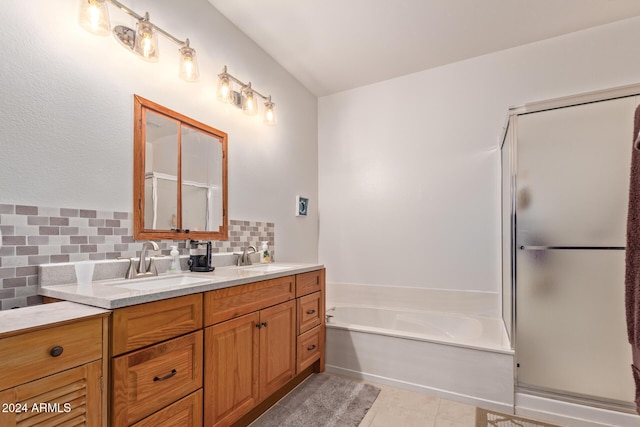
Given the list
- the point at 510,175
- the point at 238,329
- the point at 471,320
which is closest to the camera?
the point at 238,329

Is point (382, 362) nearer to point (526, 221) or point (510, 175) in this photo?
point (526, 221)

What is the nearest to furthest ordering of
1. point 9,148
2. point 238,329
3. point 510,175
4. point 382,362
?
point 9,148
point 238,329
point 510,175
point 382,362

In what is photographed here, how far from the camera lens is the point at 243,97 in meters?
2.27

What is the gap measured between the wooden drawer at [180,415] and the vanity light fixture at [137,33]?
1597mm

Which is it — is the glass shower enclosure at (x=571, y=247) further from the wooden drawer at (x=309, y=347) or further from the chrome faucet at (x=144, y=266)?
the chrome faucet at (x=144, y=266)

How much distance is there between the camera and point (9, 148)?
3.91 feet

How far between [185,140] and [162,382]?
1.33 metres

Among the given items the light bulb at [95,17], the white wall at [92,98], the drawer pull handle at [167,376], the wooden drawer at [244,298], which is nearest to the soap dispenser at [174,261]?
the white wall at [92,98]

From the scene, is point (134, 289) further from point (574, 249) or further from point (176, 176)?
point (574, 249)

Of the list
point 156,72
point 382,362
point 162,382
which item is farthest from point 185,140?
point 382,362

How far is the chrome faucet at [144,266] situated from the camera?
1514 mm

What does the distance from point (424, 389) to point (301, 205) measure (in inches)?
70.9

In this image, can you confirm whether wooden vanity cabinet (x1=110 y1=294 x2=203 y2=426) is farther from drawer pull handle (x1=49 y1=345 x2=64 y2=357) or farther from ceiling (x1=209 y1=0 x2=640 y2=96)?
ceiling (x1=209 y1=0 x2=640 y2=96)

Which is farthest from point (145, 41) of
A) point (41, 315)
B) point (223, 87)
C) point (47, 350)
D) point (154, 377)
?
point (154, 377)
